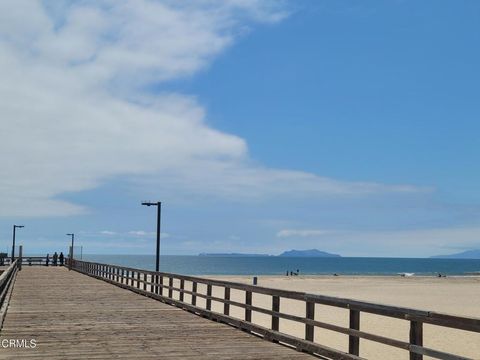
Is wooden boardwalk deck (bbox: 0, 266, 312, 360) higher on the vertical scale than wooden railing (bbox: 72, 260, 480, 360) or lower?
lower

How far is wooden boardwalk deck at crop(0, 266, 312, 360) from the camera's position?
954cm

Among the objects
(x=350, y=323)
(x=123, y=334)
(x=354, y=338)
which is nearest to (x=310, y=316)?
(x=350, y=323)

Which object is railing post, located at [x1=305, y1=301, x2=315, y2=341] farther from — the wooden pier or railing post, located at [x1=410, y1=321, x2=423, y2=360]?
railing post, located at [x1=410, y1=321, x2=423, y2=360]

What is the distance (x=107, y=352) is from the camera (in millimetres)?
9625

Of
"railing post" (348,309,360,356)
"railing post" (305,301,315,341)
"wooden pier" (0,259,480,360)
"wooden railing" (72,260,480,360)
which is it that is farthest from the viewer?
"railing post" (305,301,315,341)

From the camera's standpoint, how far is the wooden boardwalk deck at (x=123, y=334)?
9.54 m

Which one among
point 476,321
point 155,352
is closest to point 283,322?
point 155,352

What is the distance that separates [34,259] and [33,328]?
5158cm

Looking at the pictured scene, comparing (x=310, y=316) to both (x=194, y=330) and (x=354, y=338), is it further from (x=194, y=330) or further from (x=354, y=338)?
(x=194, y=330)

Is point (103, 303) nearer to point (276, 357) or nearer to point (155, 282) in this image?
point (155, 282)

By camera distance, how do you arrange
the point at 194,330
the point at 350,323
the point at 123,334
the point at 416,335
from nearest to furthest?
the point at 416,335 < the point at 350,323 < the point at 123,334 < the point at 194,330

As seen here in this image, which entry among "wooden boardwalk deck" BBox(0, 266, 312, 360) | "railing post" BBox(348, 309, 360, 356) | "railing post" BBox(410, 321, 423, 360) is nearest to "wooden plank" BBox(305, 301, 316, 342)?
"wooden boardwalk deck" BBox(0, 266, 312, 360)

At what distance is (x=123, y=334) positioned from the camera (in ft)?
38.3

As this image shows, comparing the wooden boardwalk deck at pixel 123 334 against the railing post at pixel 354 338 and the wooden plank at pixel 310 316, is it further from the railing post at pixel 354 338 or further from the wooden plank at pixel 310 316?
the railing post at pixel 354 338
